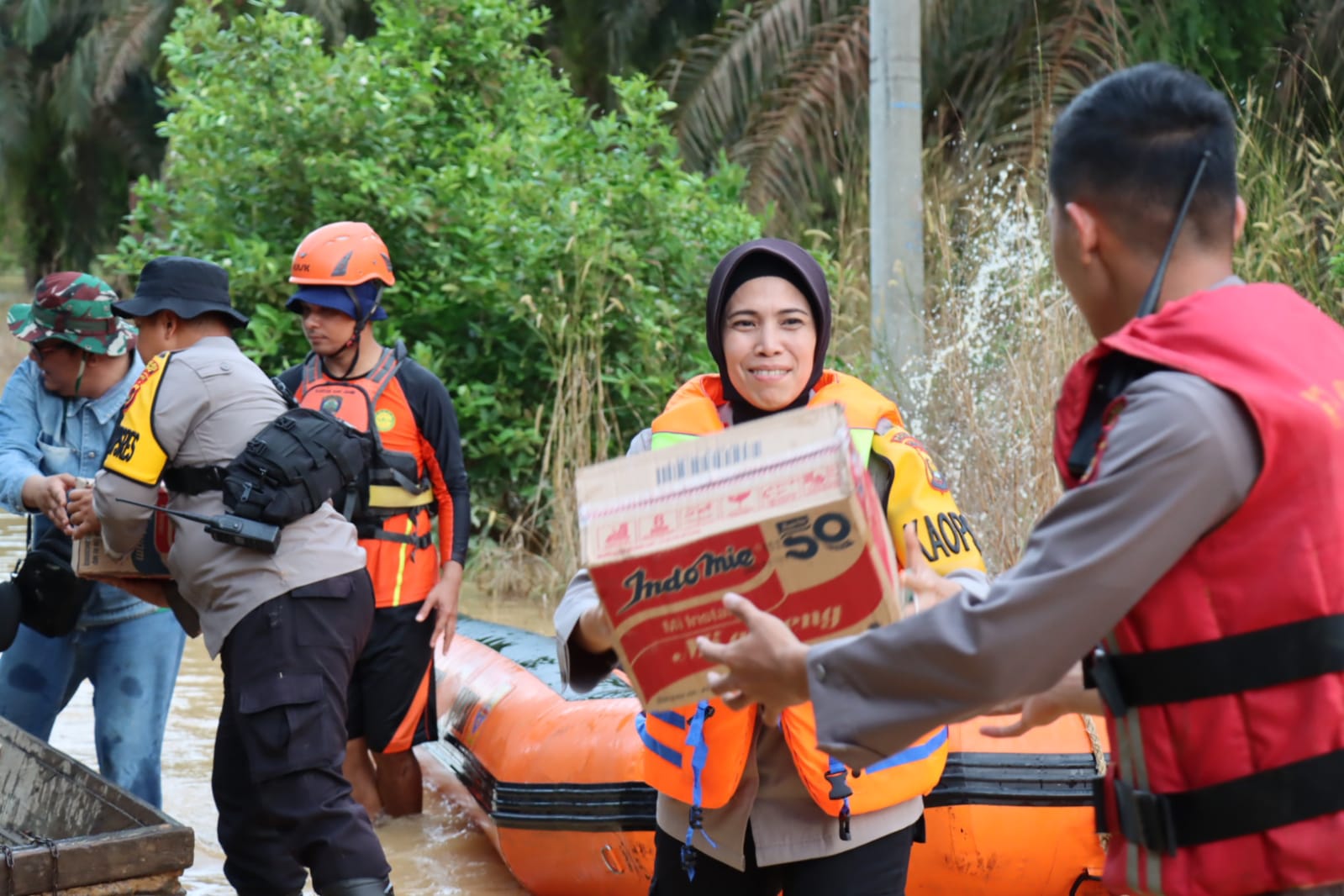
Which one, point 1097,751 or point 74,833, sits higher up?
point 1097,751

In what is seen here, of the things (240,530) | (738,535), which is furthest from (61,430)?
(738,535)

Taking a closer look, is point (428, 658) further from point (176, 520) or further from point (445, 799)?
point (176, 520)

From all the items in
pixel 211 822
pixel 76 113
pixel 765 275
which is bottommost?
pixel 211 822

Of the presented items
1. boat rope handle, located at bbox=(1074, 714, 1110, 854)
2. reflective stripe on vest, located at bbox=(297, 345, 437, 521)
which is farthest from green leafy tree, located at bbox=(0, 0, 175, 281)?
boat rope handle, located at bbox=(1074, 714, 1110, 854)

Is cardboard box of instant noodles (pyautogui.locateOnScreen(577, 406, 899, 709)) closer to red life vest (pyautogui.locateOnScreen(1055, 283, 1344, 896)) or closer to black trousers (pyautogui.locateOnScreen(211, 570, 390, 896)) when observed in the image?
red life vest (pyautogui.locateOnScreen(1055, 283, 1344, 896))

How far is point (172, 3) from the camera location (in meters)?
21.9

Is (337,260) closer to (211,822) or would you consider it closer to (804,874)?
(211,822)

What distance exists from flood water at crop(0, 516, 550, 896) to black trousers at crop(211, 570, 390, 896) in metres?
1.05

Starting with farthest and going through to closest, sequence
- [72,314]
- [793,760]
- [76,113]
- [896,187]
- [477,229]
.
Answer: [76,113] < [477,229] < [896,187] < [72,314] < [793,760]

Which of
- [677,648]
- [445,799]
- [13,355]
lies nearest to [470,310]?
[445,799]

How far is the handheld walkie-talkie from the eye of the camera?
392 centimetres

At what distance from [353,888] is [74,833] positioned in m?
0.89

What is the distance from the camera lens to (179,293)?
14.0ft

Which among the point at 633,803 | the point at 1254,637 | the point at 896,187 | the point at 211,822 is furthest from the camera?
the point at 896,187
